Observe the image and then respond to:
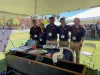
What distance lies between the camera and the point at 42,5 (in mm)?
3793

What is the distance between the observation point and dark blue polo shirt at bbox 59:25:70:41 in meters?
3.28

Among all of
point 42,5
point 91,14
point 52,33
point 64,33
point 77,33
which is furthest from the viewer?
point 91,14

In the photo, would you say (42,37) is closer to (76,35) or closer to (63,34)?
(63,34)

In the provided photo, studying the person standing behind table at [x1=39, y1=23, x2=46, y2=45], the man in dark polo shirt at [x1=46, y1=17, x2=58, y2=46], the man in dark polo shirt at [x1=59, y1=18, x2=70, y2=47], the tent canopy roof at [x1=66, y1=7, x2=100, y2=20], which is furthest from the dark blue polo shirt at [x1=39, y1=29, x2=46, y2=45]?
the tent canopy roof at [x1=66, y1=7, x2=100, y2=20]

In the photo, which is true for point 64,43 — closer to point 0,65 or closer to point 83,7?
point 83,7

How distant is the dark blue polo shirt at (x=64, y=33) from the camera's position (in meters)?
3.28

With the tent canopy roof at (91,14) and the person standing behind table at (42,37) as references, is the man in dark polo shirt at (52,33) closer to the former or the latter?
the person standing behind table at (42,37)

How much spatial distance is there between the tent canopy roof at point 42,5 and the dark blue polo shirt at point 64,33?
527 mm

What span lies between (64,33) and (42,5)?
1064 mm

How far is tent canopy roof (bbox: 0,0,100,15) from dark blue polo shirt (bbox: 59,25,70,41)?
20.8 inches

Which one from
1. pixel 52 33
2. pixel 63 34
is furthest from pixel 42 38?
pixel 63 34

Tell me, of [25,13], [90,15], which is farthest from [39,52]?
[90,15]

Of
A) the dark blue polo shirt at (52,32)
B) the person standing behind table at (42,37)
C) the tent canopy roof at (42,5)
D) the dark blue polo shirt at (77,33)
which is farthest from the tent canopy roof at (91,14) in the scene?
the person standing behind table at (42,37)

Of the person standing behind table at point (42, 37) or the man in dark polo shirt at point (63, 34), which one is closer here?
the man in dark polo shirt at point (63, 34)
